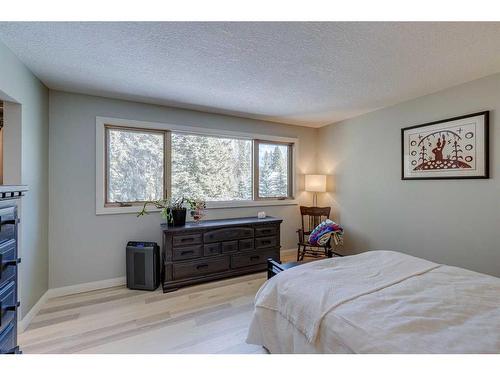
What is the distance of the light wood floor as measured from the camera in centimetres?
→ 167

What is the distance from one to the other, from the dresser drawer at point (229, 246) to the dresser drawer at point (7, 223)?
2079 millimetres

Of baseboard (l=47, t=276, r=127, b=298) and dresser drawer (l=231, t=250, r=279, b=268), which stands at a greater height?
dresser drawer (l=231, t=250, r=279, b=268)

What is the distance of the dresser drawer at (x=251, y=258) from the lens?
9.82 ft

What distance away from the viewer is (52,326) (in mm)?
1920

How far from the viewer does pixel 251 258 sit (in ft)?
10.2

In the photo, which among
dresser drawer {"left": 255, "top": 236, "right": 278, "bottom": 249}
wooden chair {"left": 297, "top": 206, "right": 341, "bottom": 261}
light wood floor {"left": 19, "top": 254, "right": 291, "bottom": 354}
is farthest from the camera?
wooden chair {"left": 297, "top": 206, "right": 341, "bottom": 261}

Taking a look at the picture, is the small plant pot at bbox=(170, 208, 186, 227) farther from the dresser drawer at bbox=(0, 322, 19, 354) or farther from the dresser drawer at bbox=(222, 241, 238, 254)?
the dresser drawer at bbox=(0, 322, 19, 354)

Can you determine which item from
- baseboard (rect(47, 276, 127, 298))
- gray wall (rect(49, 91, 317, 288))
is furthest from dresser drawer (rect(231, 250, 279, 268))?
baseboard (rect(47, 276, 127, 298))

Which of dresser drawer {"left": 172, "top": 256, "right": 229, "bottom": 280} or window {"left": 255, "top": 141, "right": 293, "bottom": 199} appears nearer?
dresser drawer {"left": 172, "top": 256, "right": 229, "bottom": 280}

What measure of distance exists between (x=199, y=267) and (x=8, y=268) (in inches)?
74.8

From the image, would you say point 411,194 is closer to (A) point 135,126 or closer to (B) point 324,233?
(B) point 324,233

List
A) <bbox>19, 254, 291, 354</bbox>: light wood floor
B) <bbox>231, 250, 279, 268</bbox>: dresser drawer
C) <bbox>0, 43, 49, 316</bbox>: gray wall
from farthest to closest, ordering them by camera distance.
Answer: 1. <bbox>231, 250, 279, 268</bbox>: dresser drawer
2. <bbox>0, 43, 49, 316</bbox>: gray wall
3. <bbox>19, 254, 291, 354</bbox>: light wood floor

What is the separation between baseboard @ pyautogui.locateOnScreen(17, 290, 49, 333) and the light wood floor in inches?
1.6
